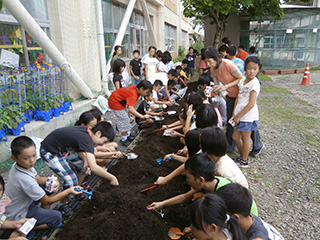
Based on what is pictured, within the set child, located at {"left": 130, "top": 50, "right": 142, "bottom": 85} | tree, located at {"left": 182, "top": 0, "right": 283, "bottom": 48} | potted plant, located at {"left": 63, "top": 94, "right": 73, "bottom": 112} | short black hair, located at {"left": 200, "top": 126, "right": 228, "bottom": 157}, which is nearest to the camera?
short black hair, located at {"left": 200, "top": 126, "right": 228, "bottom": 157}

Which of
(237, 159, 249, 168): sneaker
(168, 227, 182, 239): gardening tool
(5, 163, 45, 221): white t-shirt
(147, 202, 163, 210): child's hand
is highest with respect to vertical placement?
(5, 163, 45, 221): white t-shirt

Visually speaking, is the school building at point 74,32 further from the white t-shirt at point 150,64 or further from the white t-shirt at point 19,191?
the white t-shirt at point 19,191

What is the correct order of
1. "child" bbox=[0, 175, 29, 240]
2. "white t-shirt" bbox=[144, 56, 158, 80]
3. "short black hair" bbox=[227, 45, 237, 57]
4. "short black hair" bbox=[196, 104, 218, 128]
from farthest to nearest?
1. "white t-shirt" bbox=[144, 56, 158, 80]
2. "short black hair" bbox=[227, 45, 237, 57]
3. "short black hair" bbox=[196, 104, 218, 128]
4. "child" bbox=[0, 175, 29, 240]

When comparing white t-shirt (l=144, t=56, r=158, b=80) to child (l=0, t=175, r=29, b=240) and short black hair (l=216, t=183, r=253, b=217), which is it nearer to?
child (l=0, t=175, r=29, b=240)

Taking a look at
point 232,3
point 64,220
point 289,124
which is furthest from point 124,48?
point 64,220

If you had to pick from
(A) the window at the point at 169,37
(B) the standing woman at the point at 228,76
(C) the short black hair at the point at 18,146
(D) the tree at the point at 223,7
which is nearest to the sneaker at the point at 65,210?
(C) the short black hair at the point at 18,146

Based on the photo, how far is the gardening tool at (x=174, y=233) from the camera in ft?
7.38

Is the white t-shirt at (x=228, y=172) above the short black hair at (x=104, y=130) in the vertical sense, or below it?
below

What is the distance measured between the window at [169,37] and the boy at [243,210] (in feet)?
56.0

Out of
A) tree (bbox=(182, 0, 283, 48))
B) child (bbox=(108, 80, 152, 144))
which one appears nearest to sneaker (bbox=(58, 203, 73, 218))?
child (bbox=(108, 80, 152, 144))

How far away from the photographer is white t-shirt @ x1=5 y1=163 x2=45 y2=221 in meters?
2.20

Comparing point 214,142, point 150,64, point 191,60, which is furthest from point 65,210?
point 191,60

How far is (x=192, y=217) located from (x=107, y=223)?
1013mm

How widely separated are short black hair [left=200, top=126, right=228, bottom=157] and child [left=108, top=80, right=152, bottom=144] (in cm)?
198
